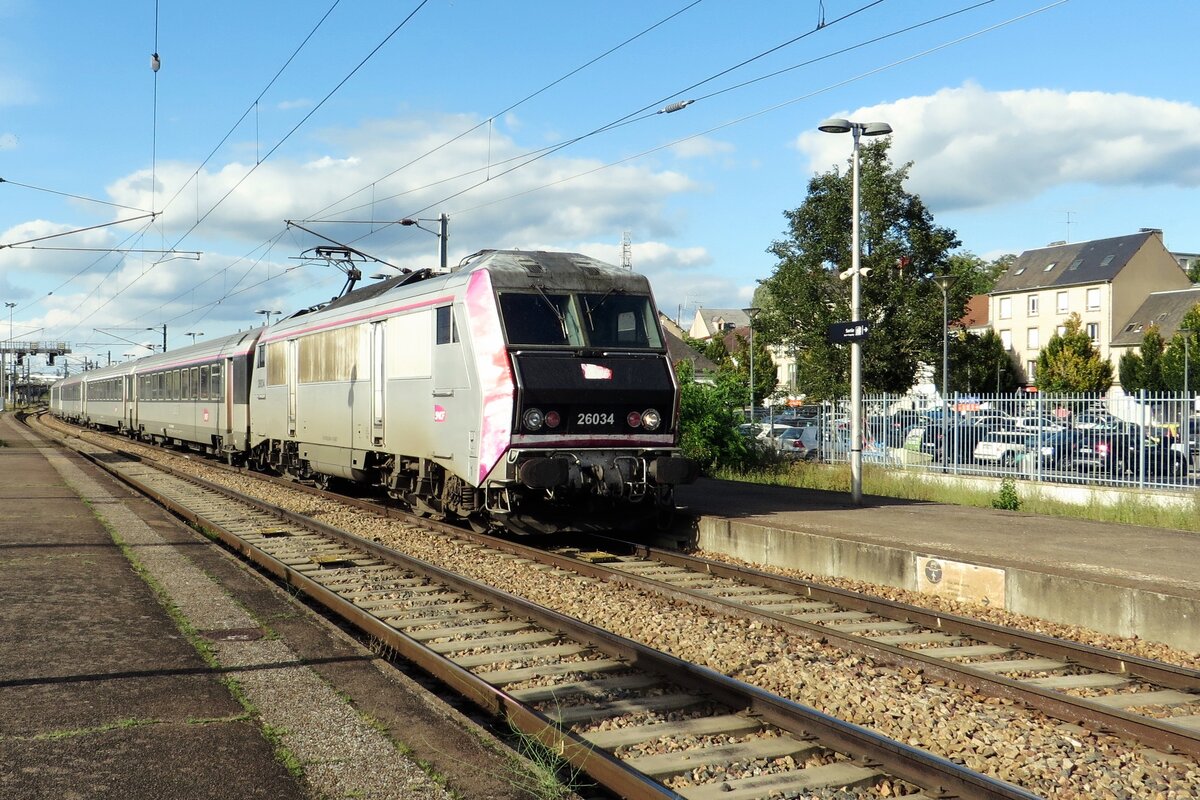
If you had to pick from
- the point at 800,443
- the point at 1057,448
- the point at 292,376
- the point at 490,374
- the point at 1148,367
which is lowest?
the point at 800,443

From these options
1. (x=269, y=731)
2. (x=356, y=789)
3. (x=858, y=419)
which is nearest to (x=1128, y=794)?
(x=356, y=789)

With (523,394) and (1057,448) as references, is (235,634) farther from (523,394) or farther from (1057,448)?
(1057,448)

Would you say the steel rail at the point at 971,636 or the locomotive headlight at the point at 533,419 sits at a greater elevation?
the locomotive headlight at the point at 533,419

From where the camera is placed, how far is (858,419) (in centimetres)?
1645

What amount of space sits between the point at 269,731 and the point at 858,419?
12.4 m

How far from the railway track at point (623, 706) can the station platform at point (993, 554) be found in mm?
3928

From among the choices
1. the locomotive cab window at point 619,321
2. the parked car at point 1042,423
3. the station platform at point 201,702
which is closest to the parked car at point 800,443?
the parked car at point 1042,423

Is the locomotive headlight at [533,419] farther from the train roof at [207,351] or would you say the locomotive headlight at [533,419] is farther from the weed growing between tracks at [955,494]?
the train roof at [207,351]

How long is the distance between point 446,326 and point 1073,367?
58.4 meters

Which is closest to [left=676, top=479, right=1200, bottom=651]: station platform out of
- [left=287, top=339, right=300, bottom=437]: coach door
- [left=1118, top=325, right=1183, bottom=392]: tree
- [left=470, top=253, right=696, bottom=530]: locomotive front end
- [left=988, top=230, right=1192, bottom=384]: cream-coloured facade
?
[left=470, top=253, right=696, bottom=530]: locomotive front end

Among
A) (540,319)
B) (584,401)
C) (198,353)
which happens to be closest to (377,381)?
(540,319)

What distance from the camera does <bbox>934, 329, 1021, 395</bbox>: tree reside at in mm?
40062

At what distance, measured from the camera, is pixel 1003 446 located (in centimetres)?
2175

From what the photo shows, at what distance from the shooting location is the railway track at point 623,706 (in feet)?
16.1
